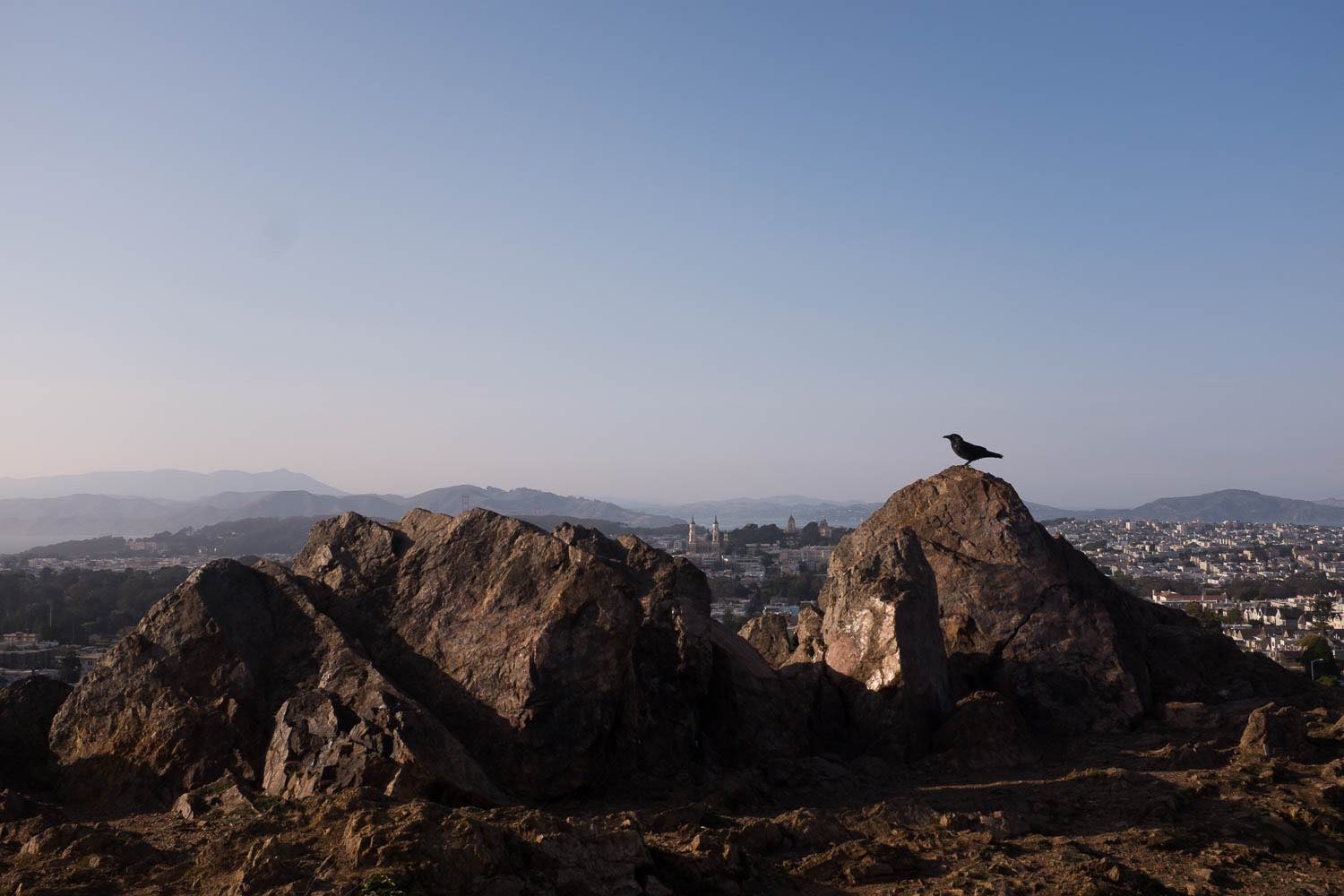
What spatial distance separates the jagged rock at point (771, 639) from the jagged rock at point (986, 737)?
4036 millimetres

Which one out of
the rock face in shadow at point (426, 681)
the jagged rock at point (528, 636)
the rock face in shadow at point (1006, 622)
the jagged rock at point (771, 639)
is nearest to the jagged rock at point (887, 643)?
the rock face in shadow at point (1006, 622)

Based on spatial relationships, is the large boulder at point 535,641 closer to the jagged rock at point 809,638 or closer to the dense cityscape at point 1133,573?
the jagged rock at point 809,638

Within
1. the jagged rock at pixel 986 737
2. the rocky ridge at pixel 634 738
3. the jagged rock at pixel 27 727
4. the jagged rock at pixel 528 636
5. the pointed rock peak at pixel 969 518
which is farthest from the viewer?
the pointed rock peak at pixel 969 518

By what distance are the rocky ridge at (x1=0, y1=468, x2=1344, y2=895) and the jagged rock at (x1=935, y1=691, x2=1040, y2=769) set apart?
55 mm

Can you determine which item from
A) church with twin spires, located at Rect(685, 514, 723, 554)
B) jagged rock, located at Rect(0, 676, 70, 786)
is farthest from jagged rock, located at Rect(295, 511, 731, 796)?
church with twin spires, located at Rect(685, 514, 723, 554)

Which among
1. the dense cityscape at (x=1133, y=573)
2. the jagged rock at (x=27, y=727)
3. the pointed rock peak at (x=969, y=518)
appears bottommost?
the dense cityscape at (x=1133, y=573)

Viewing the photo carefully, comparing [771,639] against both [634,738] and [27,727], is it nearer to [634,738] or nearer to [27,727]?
[634,738]

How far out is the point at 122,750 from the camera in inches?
472

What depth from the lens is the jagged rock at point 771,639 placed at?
61.9 ft

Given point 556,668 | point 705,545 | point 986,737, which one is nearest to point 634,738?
point 556,668

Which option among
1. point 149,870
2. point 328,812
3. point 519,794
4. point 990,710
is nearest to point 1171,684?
point 990,710

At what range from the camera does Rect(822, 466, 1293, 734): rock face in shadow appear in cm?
1622

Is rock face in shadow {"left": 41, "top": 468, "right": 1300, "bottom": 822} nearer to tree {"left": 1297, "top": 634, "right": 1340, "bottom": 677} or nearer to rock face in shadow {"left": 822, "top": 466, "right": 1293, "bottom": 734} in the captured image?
rock face in shadow {"left": 822, "top": 466, "right": 1293, "bottom": 734}

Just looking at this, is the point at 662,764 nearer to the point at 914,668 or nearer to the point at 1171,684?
the point at 914,668
